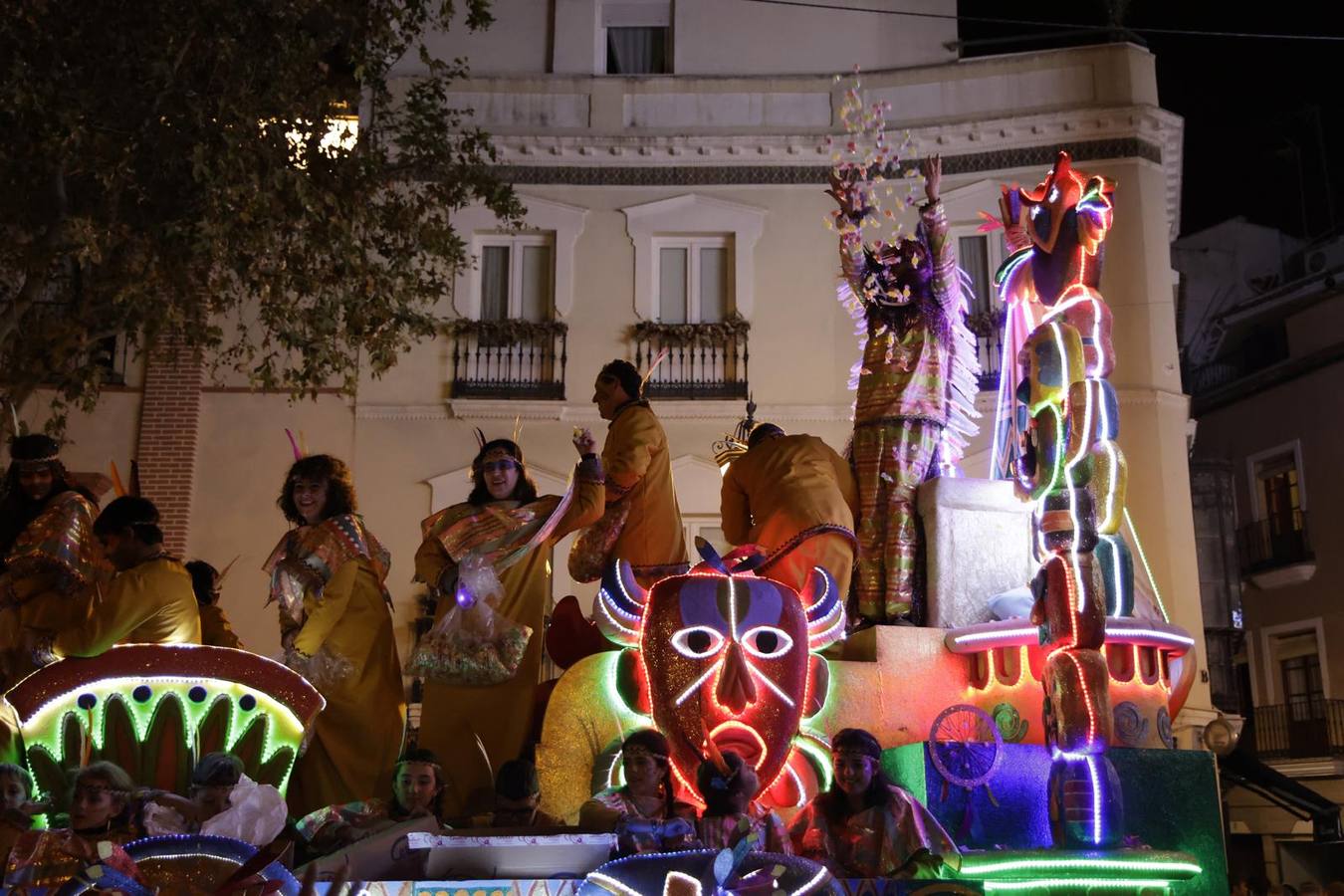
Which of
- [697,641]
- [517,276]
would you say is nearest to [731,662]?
[697,641]

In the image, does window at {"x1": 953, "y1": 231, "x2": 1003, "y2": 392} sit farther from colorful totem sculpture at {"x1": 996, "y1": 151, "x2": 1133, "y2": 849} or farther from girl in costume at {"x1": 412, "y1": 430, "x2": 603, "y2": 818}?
girl in costume at {"x1": 412, "y1": 430, "x2": 603, "y2": 818}

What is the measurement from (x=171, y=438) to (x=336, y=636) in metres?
11.9

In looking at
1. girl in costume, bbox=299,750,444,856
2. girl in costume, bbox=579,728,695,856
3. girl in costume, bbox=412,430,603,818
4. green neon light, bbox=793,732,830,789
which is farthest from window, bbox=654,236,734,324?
girl in costume, bbox=579,728,695,856

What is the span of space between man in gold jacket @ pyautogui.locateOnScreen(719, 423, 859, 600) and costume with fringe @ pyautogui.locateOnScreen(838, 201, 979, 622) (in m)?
0.24

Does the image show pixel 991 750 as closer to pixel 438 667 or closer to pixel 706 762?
pixel 706 762

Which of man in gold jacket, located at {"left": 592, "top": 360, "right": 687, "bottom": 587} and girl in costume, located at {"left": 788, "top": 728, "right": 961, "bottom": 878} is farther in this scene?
man in gold jacket, located at {"left": 592, "top": 360, "right": 687, "bottom": 587}

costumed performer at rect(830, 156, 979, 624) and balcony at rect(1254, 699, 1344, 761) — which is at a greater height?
costumed performer at rect(830, 156, 979, 624)

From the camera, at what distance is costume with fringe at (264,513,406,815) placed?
6.93 metres

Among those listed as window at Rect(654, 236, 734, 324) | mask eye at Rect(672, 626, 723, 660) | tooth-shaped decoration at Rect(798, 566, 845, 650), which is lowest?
mask eye at Rect(672, 626, 723, 660)

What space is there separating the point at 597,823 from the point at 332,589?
2168mm

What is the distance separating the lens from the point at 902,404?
8.66 m

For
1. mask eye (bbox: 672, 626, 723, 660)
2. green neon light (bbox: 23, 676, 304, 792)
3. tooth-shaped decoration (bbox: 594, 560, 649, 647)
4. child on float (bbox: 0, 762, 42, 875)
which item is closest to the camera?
child on float (bbox: 0, 762, 42, 875)

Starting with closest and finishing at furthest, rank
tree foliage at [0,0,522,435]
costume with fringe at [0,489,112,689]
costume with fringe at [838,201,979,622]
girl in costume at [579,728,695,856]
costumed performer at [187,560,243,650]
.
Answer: girl in costume at [579,728,695,856], costume with fringe at [0,489,112,689], costume with fringe at [838,201,979,622], costumed performer at [187,560,243,650], tree foliage at [0,0,522,435]

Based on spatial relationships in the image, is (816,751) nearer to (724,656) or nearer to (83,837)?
(724,656)
